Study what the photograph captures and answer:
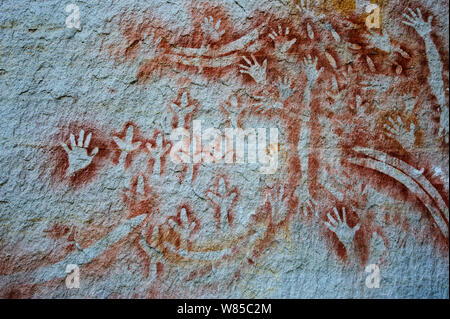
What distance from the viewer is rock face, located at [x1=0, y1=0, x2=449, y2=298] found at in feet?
5.13

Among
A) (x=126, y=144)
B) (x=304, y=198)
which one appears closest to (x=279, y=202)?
(x=304, y=198)

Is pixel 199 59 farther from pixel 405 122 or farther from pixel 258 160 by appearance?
pixel 405 122

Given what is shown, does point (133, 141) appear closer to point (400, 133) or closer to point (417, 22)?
point (400, 133)

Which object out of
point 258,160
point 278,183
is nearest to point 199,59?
point 258,160

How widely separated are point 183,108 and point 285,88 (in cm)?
40

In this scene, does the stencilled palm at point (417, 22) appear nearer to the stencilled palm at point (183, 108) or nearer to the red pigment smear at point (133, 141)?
the stencilled palm at point (183, 108)

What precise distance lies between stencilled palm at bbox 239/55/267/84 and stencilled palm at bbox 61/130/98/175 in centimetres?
65

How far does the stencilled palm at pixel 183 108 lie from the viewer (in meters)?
1.61

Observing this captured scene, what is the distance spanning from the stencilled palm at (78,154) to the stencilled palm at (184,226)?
0.38 m

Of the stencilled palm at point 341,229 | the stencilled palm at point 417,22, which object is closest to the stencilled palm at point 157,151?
the stencilled palm at point 341,229

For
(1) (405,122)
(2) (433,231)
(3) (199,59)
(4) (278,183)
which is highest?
(3) (199,59)

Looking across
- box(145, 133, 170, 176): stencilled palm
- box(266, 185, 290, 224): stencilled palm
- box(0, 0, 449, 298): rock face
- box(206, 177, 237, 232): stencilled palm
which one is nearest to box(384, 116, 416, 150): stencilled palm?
box(0, 0, 449, 298): rock face

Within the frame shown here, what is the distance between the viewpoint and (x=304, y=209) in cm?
162

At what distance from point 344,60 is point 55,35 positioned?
111cm
